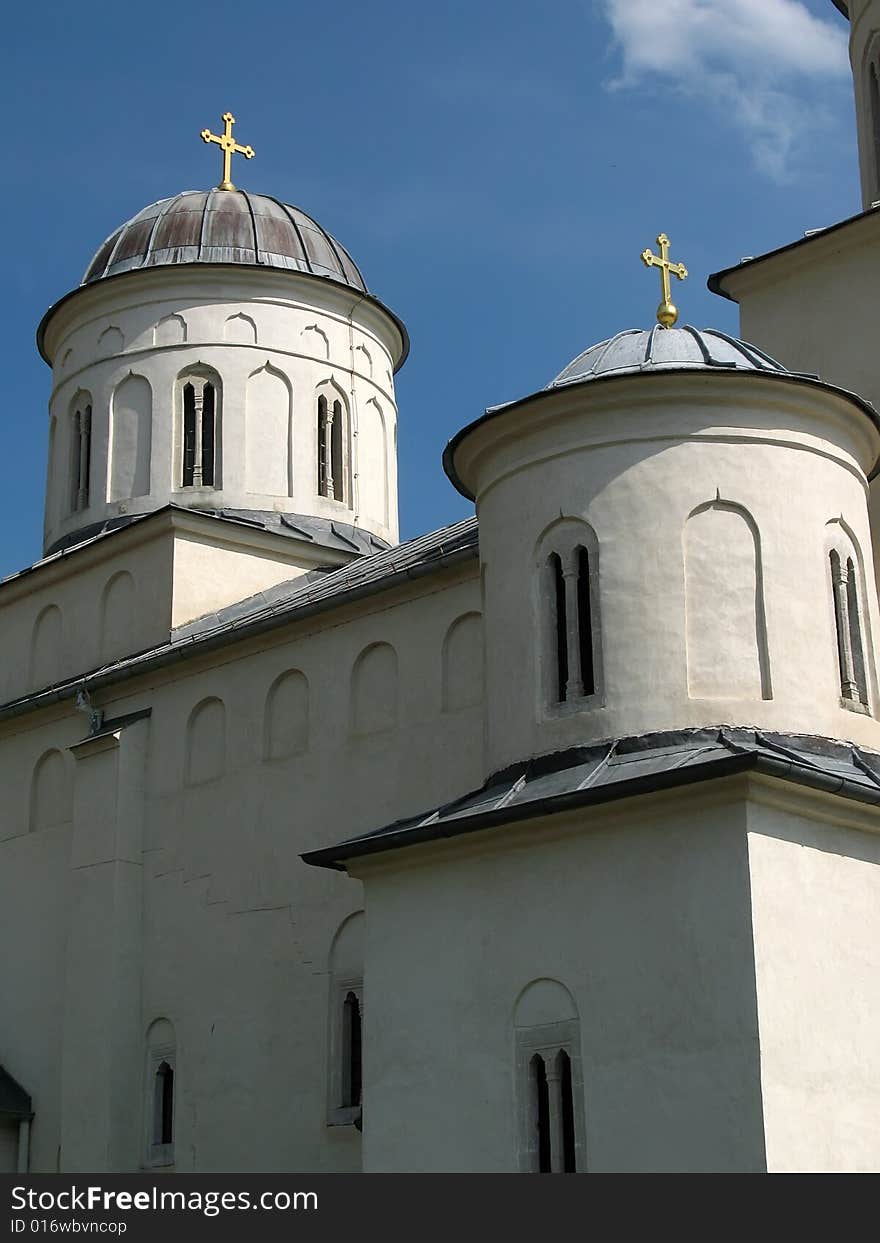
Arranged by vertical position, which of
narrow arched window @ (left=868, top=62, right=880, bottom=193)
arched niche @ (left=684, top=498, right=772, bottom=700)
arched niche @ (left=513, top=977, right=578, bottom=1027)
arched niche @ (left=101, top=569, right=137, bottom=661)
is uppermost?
narrow arched window @ (left=868, top=62, right=880, bottom=193)

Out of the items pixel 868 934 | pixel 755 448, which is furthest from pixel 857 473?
pixel 868 934

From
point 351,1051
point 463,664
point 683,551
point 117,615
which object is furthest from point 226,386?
point 683,551

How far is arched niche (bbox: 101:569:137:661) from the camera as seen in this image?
19.4 meters

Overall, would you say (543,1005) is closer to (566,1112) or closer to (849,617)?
(566,1112)

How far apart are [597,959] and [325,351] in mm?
11728

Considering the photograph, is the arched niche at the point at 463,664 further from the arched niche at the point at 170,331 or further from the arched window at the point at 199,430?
the arched niche at the point at 170,331

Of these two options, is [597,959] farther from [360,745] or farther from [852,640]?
[360,745]

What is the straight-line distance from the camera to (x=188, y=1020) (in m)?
16.7

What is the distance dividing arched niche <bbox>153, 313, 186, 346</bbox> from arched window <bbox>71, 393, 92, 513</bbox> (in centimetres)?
117

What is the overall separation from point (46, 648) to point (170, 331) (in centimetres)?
396

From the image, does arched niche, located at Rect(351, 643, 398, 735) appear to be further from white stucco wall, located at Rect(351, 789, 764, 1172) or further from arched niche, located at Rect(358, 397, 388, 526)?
arched niche, located at Rect(358, 397, 388, 526)

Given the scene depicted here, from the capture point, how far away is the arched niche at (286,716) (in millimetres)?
16656

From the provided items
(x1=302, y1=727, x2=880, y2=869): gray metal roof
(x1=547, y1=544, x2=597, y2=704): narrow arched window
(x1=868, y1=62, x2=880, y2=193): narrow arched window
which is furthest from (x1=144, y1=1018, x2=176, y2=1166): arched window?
(x1=868, y1=62, x2=880, y2=193): narrow arched window
